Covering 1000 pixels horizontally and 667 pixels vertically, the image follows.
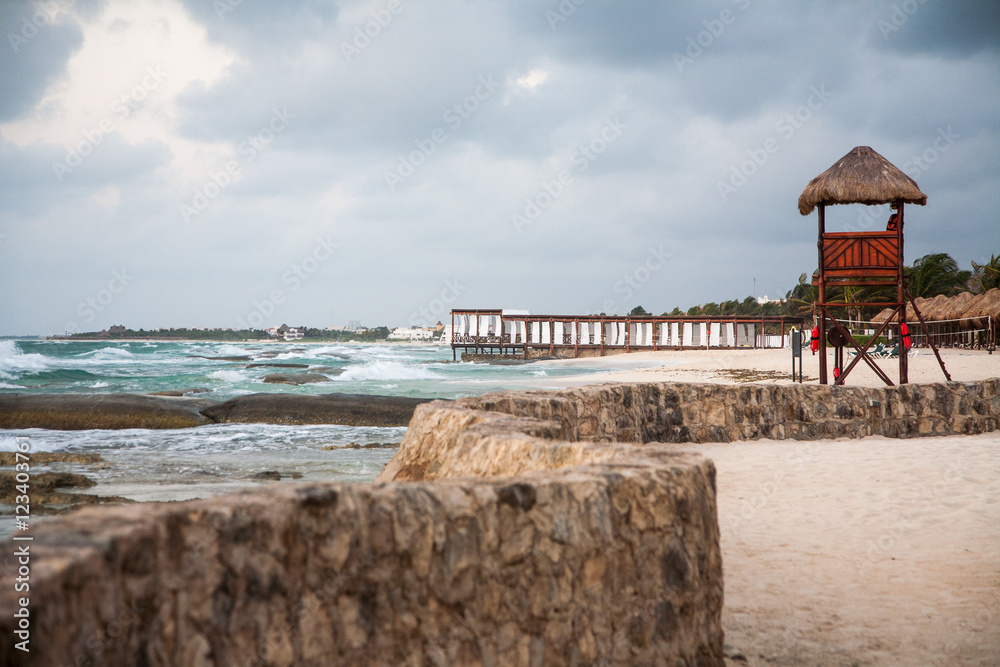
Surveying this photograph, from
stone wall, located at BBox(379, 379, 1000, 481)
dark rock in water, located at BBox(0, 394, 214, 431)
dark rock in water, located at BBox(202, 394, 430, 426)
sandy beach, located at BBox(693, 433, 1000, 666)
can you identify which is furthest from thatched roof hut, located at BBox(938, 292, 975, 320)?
dark rock in water, located at BBox(0, 394, 214, 431)

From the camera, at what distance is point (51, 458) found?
9.98 m

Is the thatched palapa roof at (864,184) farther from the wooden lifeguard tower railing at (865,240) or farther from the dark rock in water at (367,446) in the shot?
the dark rock in water at (367,446)

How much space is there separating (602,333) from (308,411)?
110ft

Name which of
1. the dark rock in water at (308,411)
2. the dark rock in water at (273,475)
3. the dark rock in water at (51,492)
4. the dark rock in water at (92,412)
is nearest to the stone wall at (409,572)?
the dark rock in water at (51,492)

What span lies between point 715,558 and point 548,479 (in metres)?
0.98

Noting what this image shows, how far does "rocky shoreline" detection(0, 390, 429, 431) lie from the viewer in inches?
Answer: 551

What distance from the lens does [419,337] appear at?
150m

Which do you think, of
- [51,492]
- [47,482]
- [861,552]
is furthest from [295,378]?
[861,552]

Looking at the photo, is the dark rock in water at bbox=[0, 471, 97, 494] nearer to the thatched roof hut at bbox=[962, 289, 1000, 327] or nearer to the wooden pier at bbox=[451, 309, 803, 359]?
the thatched roof hut at bbox=[962, 289, 1000, 327]

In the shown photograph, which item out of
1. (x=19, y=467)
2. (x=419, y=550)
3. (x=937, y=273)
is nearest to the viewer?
(x=419, y=550)

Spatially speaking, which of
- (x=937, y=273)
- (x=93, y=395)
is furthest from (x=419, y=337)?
(x=93, y=395)

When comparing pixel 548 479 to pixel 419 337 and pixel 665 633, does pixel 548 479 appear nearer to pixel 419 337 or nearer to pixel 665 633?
pixel 665 633

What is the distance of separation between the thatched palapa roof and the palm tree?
3384cm

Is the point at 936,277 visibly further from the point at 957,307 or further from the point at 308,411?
the point at 308,411
